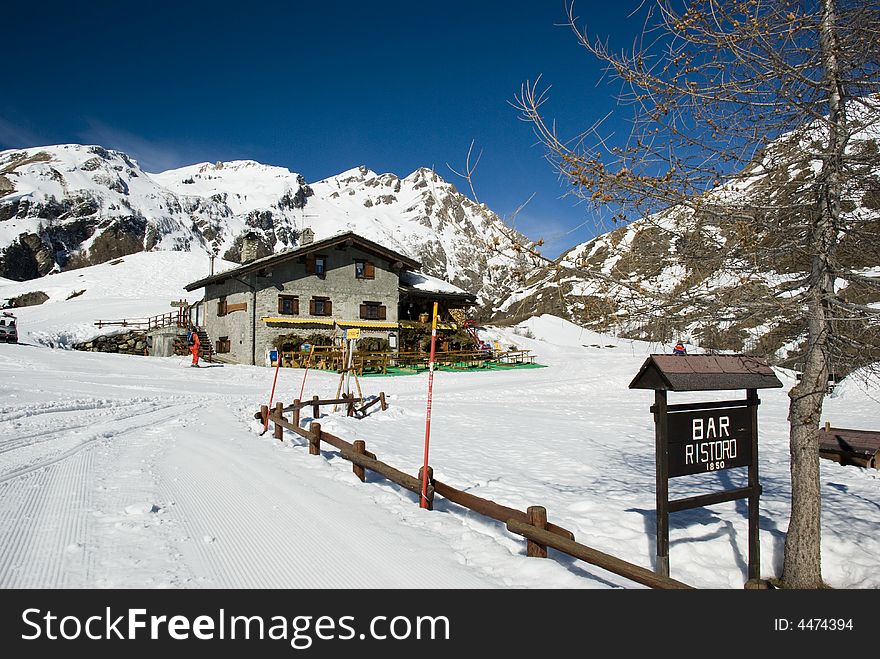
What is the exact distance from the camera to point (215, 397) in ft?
56.5

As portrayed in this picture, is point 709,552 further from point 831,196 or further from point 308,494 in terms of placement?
point 308,494

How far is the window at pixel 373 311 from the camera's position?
34531 mm

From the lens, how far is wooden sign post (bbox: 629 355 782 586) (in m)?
4.75

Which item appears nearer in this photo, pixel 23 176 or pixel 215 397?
pixel 215 397

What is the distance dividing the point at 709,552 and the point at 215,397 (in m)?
15.3

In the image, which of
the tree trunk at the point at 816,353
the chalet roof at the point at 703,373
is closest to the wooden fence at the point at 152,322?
the chalet roof at the point at 703,373

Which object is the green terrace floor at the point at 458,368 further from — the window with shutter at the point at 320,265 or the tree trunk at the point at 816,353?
the tree trunk at the point at 816,353

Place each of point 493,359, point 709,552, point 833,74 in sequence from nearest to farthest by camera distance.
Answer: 1. point 833,74
2. point 709,552
3. point 493,359

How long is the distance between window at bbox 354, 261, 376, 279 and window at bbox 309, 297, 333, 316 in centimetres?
273

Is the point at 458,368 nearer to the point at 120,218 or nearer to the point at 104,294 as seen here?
the point at 104,294

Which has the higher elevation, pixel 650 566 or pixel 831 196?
pixel 831 196

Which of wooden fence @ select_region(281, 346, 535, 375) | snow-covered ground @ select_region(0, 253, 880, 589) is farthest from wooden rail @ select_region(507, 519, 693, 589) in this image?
wooden fence @ select_region(281, 346, 535, 375)
